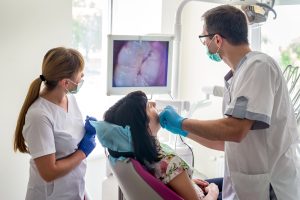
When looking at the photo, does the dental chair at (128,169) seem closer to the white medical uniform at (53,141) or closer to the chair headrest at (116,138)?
the chair headrest at (116,138)

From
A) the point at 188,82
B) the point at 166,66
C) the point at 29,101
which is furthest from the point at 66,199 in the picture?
the point at 188,82

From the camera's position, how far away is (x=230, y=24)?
146 centimetres

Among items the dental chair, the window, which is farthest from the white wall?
the window

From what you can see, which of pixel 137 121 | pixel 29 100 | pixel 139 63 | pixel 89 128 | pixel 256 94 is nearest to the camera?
pixel 256 94

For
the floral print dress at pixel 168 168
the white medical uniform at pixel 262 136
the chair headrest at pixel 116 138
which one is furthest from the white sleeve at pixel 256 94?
the chair headrest at pixel 116 138

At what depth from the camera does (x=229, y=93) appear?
154 centimetres

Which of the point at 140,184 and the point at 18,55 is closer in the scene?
the point at 140,184

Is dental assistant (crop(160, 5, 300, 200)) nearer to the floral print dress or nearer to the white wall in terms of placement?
the floral print dress

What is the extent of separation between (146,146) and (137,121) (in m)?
0.11

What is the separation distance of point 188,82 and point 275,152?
1799 mm

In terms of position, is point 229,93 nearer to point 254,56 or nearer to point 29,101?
point 254,56

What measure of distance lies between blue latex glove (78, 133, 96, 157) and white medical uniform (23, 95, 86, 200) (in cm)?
2

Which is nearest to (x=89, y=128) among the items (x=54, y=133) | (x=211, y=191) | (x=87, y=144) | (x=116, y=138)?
(x=87, y=144)

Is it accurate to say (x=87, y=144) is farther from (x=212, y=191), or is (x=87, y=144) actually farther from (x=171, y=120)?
(x=212, y=191)
